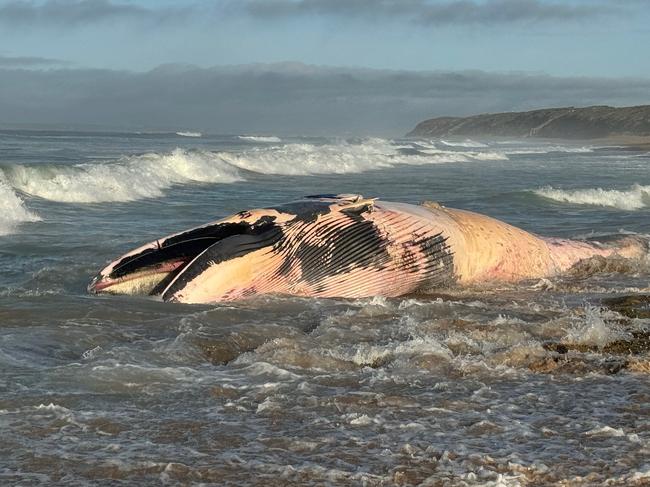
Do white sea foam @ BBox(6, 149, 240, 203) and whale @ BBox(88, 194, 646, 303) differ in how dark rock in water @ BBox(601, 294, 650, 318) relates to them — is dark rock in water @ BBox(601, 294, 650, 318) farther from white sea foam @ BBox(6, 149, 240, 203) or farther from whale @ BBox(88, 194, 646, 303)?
white sea foam @ BBox(6, 149, 240, 203)

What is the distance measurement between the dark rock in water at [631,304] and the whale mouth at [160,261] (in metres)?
2.87

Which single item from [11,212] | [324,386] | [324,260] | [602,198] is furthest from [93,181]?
[324,386]

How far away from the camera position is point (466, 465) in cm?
362

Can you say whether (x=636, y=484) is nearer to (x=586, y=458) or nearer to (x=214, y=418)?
(x=586, y=458)

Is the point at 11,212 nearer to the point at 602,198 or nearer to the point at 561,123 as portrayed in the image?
the point at 602,198

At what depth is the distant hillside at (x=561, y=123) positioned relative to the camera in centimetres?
10875

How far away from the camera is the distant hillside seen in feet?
357

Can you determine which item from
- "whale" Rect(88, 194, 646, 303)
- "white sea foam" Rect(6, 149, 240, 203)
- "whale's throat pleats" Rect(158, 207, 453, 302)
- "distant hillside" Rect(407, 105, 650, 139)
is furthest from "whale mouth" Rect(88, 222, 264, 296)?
"distant hillside" Rect(407, 105, 650, 139)

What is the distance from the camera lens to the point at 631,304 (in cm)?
714

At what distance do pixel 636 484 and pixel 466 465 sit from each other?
64 centimetres

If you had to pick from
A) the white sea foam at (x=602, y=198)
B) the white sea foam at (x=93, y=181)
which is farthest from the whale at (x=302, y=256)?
the white sea foam at (x=93, y=181)

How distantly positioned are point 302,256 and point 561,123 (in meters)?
119

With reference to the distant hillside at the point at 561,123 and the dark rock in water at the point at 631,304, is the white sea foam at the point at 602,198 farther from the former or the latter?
the distant hillside at the point at 561,123

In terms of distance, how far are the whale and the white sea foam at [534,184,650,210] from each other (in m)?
12.0
